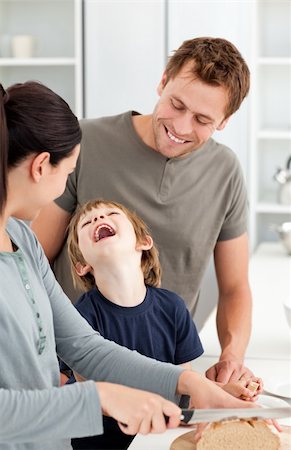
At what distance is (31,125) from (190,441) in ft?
1.96

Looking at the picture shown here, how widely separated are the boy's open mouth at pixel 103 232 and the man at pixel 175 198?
1.11 ft

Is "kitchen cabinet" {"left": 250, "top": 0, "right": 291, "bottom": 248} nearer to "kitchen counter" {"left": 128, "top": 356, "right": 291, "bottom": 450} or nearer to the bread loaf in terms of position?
"kitchen counter" {"left": 128, "top": 356, "right": 291, "bottom": 450}

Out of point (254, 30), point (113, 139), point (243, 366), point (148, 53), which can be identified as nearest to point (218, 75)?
point (113, 139)

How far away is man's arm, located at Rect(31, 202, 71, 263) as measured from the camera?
7.07 feet

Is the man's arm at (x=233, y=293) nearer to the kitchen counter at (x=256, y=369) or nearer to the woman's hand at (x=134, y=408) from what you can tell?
the kitchen counter at (x=256, y=369)

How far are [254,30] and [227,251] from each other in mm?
2096

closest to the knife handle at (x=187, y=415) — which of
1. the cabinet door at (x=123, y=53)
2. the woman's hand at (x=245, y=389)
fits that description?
the woman's hand at (x=245, y=389)

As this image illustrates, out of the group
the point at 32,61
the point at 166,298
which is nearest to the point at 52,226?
the point at 166,298

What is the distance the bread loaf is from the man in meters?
0.61

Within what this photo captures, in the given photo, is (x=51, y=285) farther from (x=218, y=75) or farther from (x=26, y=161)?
(x=218, y=75)

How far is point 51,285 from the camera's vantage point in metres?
1.51

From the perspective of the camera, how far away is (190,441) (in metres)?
1.44

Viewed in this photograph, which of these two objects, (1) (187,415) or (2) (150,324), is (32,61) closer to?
(2) (150,324)

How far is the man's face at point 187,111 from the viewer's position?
77.9 inches
